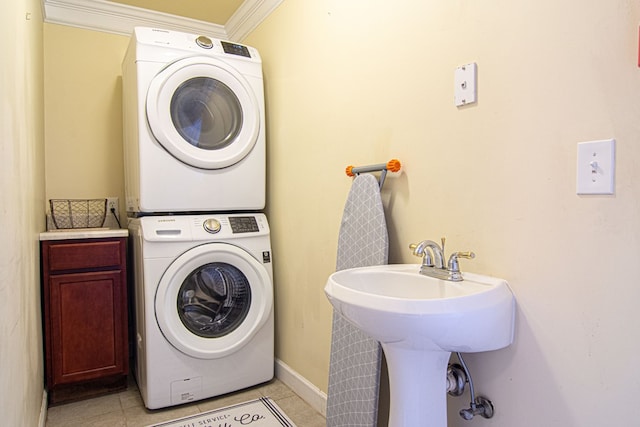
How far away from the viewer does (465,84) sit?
126 centimetres

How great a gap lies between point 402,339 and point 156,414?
1.58 metres

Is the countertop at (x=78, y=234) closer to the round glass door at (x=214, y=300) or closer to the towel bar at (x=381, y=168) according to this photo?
the round glass door at (x=214, y=300)

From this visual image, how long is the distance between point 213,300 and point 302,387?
26.0 inches

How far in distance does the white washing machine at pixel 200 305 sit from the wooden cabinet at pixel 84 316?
110mm

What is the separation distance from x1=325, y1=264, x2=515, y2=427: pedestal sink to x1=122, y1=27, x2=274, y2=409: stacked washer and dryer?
113 centimetres

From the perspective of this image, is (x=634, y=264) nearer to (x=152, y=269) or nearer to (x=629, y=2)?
(x=629, y=2)

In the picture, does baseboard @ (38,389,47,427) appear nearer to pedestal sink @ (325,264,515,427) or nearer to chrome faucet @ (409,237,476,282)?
pedestal sink @ (325,264,515,427)

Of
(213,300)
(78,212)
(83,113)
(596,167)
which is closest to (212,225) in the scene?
(213,300)

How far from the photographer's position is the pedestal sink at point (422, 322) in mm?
991

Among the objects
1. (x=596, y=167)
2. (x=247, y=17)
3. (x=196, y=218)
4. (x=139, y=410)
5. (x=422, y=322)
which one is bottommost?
(x=139, y=410)

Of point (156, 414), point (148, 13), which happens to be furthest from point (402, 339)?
point (148, 13)

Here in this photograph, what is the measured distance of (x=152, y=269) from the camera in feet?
6.77

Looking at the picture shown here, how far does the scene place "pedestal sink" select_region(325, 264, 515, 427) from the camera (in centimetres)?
99

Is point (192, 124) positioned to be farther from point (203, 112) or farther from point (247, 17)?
point (247, 17)
